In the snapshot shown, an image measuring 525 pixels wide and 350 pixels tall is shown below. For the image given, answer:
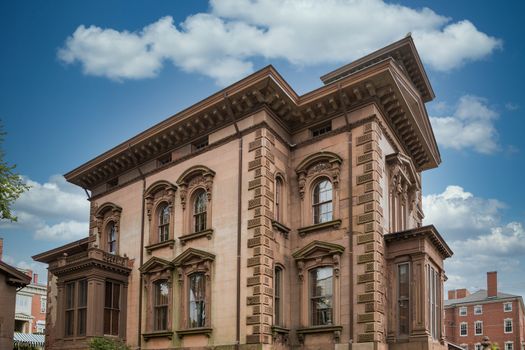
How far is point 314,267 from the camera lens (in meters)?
24.3

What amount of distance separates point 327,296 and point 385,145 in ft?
22.6

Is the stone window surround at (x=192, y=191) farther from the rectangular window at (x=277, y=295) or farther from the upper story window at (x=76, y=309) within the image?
the upper story window at (x=76, y=309)

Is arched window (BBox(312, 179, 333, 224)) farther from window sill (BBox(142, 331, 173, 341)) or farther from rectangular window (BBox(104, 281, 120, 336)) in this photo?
rectangular window (BBox(104, 281, 120, 336))

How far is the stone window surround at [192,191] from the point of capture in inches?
1027

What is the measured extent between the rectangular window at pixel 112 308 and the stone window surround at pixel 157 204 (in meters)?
2.45

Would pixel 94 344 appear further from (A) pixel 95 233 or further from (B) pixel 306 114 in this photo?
(B) pixel 306 114

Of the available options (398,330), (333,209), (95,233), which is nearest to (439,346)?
(398,330)

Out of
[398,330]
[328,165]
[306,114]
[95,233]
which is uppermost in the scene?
[306,114]

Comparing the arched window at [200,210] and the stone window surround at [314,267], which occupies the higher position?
the arched window at [200,210]

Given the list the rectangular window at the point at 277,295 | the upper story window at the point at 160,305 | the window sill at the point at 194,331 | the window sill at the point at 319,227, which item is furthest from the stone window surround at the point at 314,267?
the upper story window at the point at 160,305

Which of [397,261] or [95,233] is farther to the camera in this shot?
[95,233]

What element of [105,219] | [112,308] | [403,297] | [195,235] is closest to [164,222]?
[195,235]

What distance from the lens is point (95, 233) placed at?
1297 inches

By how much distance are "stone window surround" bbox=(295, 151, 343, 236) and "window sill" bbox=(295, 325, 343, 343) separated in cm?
386
